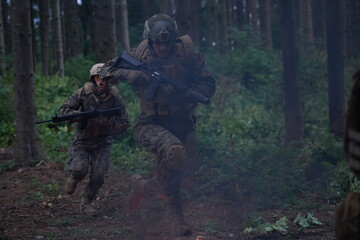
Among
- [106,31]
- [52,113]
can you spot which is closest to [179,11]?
[106,31]

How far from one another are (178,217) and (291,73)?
4461 mm

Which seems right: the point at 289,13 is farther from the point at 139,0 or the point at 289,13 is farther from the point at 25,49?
the point at 139,0

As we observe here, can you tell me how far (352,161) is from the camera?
8.80ft

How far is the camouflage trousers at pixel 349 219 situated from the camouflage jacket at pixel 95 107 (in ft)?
15.4

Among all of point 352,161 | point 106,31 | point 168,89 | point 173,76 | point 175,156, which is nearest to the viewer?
point 352,161

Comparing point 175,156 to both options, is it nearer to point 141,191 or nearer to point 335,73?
point 141,191

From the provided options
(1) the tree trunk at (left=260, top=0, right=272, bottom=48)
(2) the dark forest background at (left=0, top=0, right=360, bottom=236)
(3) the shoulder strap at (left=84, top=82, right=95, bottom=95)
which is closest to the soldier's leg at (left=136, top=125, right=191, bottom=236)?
(3) the shoulder strap at (left=84, top=82, right=95, bottom=95)

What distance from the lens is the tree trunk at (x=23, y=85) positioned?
935 centimetres

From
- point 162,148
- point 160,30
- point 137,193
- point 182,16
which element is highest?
point 182,16

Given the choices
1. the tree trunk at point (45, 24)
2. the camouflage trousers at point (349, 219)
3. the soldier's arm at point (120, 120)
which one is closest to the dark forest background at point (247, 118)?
the soldier's arm at point (120, 120)

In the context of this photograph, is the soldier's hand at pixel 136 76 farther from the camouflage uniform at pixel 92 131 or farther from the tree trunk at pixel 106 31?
the tree trunk at pixel 106 31

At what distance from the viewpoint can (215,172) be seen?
26.7ft

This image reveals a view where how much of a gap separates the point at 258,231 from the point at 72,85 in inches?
530

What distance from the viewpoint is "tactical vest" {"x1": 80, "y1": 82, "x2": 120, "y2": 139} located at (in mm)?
7035
